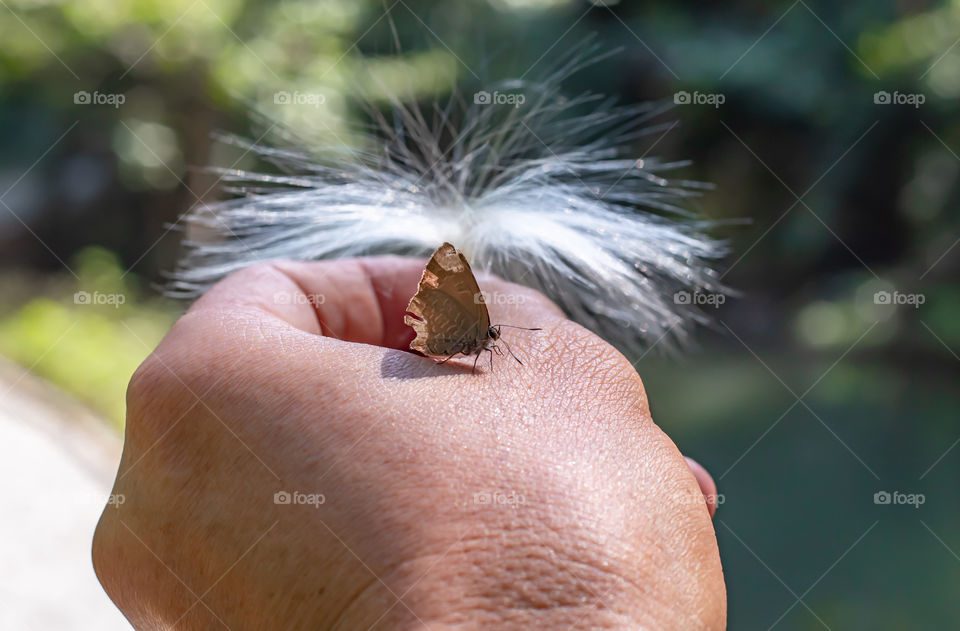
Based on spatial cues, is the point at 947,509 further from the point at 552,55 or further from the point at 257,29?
the point at 257,29

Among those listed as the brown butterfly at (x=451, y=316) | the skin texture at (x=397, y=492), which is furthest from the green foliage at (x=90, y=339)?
the brown butterfly at (x=451, y=316)

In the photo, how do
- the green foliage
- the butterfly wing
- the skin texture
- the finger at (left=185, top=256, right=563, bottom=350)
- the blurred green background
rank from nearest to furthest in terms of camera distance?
1. the skin texture
2. the butterfly wing
3. the finger at (left=185, top=256, right=563, bottom=350)
4. the green foliage
5. the blurred green background

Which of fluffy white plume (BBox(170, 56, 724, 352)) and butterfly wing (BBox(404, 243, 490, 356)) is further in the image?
fluffy white plume (BBox(170, 56, 724, 352))

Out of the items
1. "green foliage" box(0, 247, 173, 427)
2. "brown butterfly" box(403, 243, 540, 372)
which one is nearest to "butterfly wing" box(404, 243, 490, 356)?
"brown butterfly" box(403, 243, 540, 372)

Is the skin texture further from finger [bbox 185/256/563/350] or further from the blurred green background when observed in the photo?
the blurred green background

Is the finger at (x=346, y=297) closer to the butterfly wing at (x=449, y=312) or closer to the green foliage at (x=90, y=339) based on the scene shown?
the butterfly wing at (x=449, y=312)
